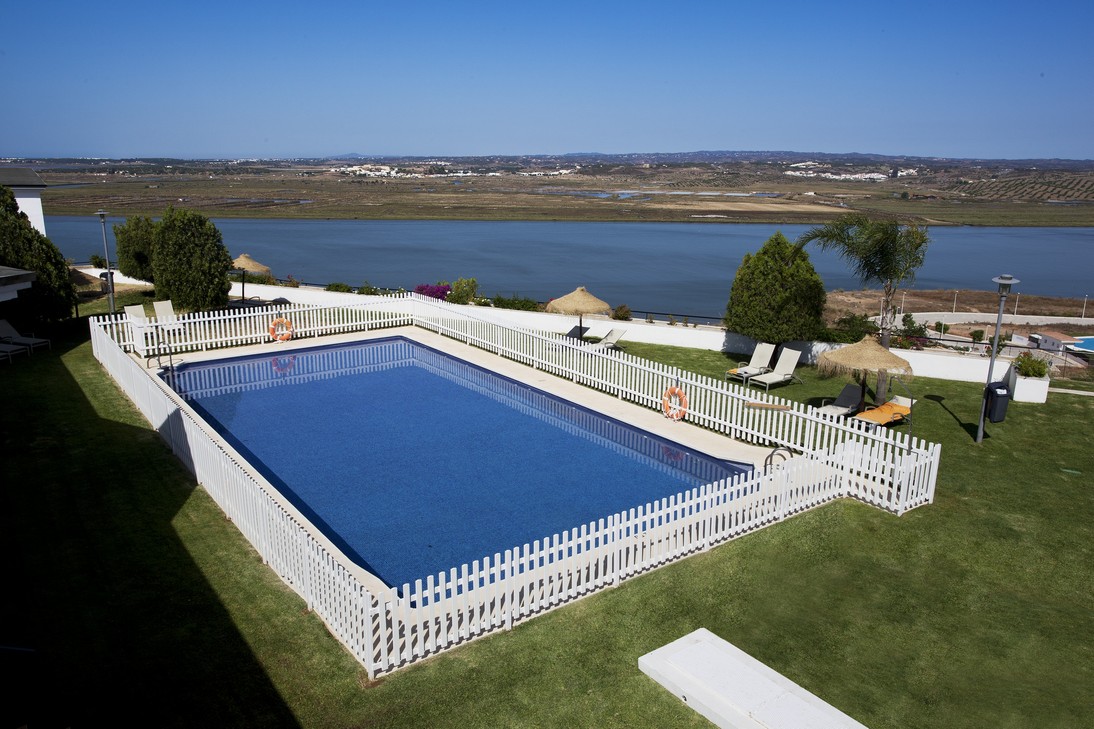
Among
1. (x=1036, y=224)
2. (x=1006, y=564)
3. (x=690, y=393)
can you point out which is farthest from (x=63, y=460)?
(x=1036, y=224)

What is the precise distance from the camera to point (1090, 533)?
10047mm

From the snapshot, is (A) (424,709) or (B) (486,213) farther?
(B) (486,213)

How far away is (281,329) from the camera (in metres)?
21.1

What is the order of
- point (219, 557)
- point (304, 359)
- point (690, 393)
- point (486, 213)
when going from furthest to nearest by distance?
point (486, 213)
point (304, 359)
point (690, 393)
point (219, 557)

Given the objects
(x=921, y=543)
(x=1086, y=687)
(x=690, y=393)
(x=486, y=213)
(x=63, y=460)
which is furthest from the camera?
(x=486, y=213)

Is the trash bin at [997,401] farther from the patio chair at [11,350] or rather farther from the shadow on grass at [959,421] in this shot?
the patio chair at [11,350]

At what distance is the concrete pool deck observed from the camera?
13320 millimetres

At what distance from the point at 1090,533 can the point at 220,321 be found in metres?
19.1

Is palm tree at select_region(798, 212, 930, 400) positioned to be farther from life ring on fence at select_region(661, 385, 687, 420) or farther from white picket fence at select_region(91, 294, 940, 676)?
life ring on fence at select_region(661, 385, 687, 420)

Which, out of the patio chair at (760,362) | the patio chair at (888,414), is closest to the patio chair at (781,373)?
the patio chair at (760,362)

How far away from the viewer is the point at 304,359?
20.0 meters

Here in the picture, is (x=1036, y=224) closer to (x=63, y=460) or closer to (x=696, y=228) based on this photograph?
(x=696, y=228)

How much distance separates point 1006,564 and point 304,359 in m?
16.3

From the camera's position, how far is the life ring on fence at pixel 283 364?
18.8m
